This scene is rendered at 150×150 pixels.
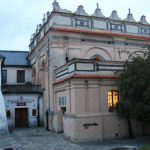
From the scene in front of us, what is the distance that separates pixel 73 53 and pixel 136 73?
945cm

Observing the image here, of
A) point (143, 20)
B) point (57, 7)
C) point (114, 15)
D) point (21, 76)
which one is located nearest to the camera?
point (57, 7)

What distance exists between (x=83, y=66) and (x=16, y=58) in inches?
725

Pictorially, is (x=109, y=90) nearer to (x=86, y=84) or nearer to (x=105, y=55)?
(x=86, y=84)

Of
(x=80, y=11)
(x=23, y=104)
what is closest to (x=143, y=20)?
(x=80, y=11)

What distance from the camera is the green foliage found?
18.0 metres

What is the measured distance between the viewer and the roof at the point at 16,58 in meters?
36.2

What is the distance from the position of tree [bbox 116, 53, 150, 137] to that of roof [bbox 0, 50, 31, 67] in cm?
1874

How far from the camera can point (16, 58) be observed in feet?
123

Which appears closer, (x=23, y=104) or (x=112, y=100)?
(x=112, y=100)

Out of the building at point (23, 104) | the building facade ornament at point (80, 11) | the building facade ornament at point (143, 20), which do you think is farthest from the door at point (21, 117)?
the building facade ornament at point (143, 20)

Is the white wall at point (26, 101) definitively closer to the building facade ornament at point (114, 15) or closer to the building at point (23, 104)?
the building at point (23, 104)

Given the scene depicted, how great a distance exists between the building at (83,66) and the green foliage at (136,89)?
5.41ft

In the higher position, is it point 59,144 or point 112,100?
point 112,100

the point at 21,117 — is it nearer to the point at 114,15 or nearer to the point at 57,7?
the point at 57,7
